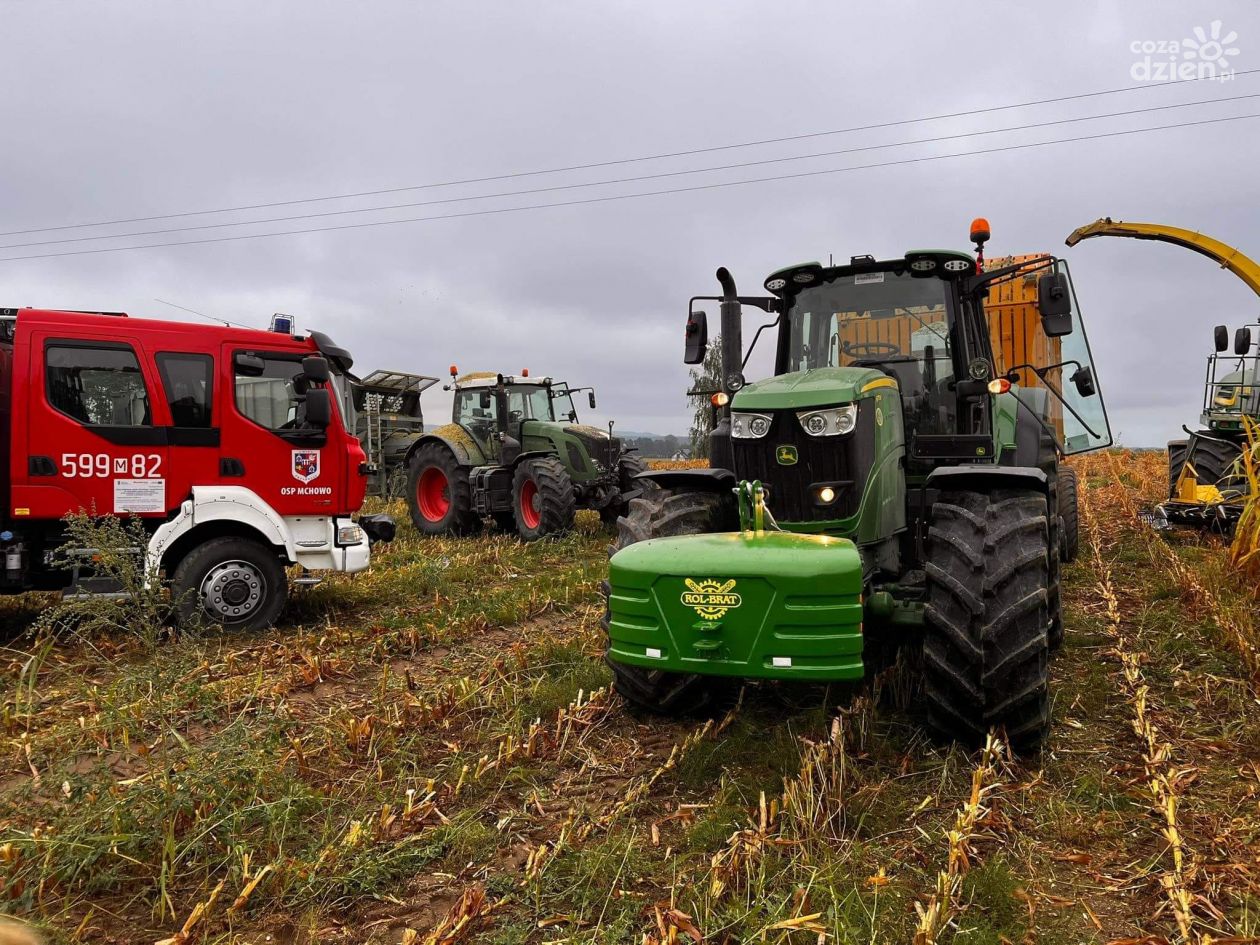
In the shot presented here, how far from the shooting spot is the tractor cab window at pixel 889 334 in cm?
485

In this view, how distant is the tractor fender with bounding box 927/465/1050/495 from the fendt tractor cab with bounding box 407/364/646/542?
6.91 metres

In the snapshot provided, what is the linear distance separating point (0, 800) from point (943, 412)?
4.85 m

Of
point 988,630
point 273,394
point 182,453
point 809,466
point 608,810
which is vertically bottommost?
point 608,810

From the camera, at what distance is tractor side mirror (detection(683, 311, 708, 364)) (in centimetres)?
504

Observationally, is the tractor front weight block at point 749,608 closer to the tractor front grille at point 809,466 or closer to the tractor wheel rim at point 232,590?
the tractor front grille at point 809,466

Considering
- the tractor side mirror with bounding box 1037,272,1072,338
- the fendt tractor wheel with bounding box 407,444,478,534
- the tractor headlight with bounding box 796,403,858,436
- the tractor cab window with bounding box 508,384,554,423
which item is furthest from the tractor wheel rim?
the tractor cab window with bounding box 508,384,554,423

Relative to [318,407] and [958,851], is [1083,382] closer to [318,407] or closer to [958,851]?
[958,851]

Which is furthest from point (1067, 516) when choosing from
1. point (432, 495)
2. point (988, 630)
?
point (432, 495)

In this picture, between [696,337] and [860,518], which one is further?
[696,337]

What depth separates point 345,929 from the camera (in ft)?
8.18

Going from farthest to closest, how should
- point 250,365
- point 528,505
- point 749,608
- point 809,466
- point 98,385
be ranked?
1. point 528,505
2. point 250,365
3. point 98,385
4. point 809,466
5. point 749,608

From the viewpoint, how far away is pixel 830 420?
4074mm

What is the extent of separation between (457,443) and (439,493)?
97 cm

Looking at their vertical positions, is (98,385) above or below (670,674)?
above
